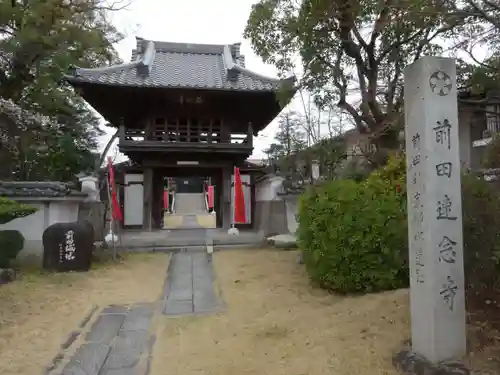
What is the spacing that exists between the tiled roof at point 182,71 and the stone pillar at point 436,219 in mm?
7500

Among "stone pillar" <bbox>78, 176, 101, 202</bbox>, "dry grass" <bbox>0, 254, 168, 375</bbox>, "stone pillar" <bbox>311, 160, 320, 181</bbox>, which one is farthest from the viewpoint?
"stone pillar" <bbox>78, 176, 101, 202</bbox>

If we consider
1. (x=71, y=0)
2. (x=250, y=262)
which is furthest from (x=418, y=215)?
(x=71, y=0)

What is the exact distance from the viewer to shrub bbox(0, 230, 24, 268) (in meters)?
8.76

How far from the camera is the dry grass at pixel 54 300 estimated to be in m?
4.58

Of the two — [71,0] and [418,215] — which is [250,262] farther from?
[71,0]

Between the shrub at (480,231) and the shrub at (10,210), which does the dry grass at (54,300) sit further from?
the shrub at (480,231)

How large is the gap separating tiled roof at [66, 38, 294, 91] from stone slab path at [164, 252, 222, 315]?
5.17m

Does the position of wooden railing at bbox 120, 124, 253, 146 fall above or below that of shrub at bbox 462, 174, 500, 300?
above

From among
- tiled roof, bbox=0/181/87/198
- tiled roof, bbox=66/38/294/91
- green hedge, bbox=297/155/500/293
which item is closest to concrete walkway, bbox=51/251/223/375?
green hedge, bbox=297/155/500/293

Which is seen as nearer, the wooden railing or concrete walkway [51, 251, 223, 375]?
concrete walkway [51, 251, 223, 375]

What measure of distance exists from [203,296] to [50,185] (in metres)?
5.80

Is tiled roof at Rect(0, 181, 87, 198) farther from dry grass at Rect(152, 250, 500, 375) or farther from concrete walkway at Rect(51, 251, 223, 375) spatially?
dry grass at Rect(152, 250, 500, 375)

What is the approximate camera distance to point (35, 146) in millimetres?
16000

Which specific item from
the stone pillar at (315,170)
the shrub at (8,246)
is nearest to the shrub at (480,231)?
the stone pillar at (315,170)
